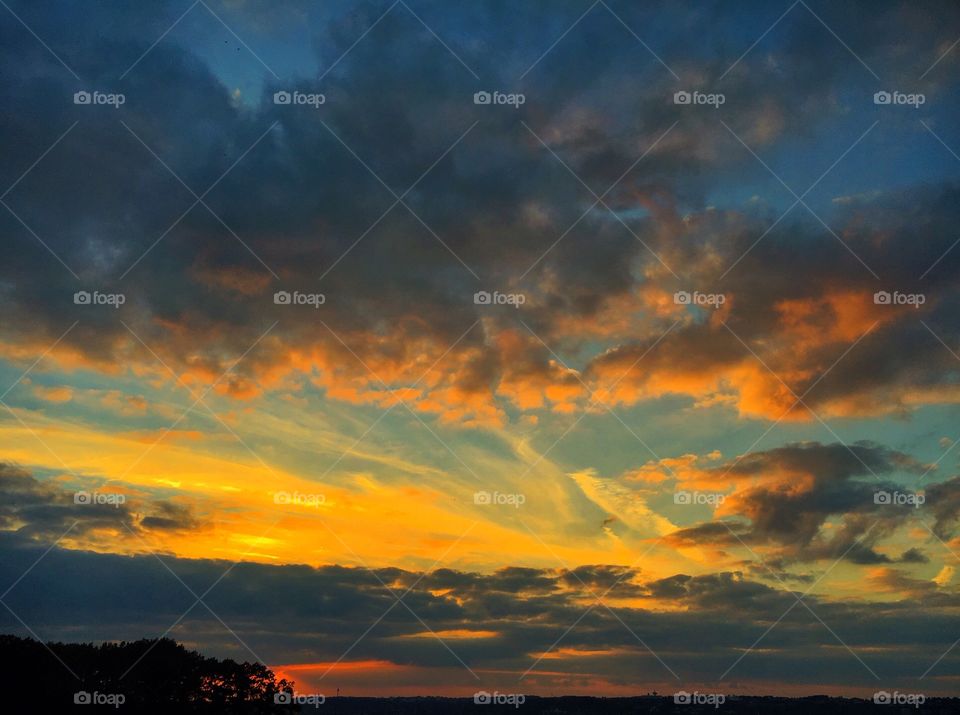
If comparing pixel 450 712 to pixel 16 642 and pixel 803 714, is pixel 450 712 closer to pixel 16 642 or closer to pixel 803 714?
pixel 803 714

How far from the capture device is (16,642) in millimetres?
80188

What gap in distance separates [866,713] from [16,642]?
11928 cm

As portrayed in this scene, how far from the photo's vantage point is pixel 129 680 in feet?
270

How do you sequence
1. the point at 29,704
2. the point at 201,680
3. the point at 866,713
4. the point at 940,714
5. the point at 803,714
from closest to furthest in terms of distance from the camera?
1. the point at 29,704
2. the point at 201,680
3. the point at 940,714
4. the point at 803,714
5. the point at 866,713

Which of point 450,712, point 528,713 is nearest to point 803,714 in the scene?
point 528,713

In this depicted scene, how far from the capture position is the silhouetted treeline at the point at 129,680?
72.4 meters

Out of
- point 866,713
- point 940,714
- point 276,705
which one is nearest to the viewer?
point 276,705

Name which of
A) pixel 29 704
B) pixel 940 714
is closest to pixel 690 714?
pixel 940 714

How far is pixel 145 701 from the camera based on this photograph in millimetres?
81875

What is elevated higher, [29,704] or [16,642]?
[16,642]

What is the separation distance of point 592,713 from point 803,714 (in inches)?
1157

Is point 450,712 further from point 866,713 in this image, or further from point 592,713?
point 866,713

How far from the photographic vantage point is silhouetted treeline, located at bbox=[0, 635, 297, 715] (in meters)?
72.4

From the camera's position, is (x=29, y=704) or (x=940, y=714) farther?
(x=940, y=714)
